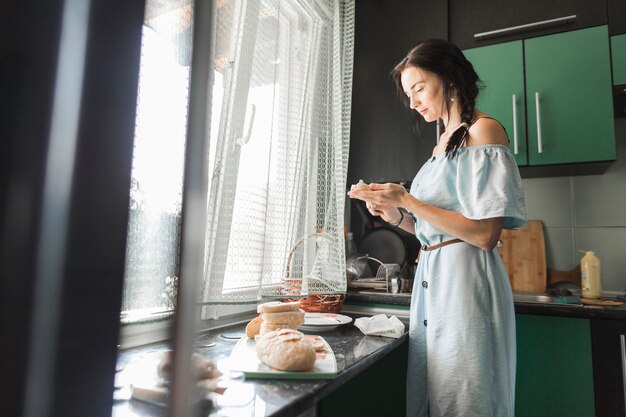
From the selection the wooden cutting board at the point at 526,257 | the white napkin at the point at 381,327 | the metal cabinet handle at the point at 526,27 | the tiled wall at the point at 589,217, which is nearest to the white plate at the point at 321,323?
the white napkin at the point at 381,327

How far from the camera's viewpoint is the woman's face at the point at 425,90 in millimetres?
1204

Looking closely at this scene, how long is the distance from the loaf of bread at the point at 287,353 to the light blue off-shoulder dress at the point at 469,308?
0.43m

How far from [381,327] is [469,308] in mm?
257

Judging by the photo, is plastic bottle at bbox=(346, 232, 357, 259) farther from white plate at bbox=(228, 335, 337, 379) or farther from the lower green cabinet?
white plate at bbox=(228, 335, 337, 379)

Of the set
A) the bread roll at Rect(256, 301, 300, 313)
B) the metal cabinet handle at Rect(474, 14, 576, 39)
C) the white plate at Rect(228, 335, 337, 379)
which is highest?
A: the metal cabinet handle at Rect(474, 14, 576, 39)

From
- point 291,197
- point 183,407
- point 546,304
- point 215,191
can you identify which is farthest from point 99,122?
point 546,304

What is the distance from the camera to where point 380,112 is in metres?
1.99

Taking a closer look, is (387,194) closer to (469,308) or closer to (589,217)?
(469,308)

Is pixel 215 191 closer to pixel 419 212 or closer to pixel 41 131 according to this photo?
pixel 419 212

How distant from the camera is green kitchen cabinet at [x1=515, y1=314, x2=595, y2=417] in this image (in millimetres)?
1312

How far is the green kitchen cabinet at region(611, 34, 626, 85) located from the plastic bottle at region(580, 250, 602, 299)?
28.0 inches

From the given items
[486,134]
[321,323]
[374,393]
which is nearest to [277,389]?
[321,323]

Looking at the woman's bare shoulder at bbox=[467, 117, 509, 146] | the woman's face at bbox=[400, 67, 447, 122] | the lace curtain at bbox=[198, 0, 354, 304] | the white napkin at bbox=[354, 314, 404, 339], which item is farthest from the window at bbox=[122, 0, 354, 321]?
the woman's bare shoulder at bbox=[467, 117, 509, 146]

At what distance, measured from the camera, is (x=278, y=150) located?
51.3 inches
